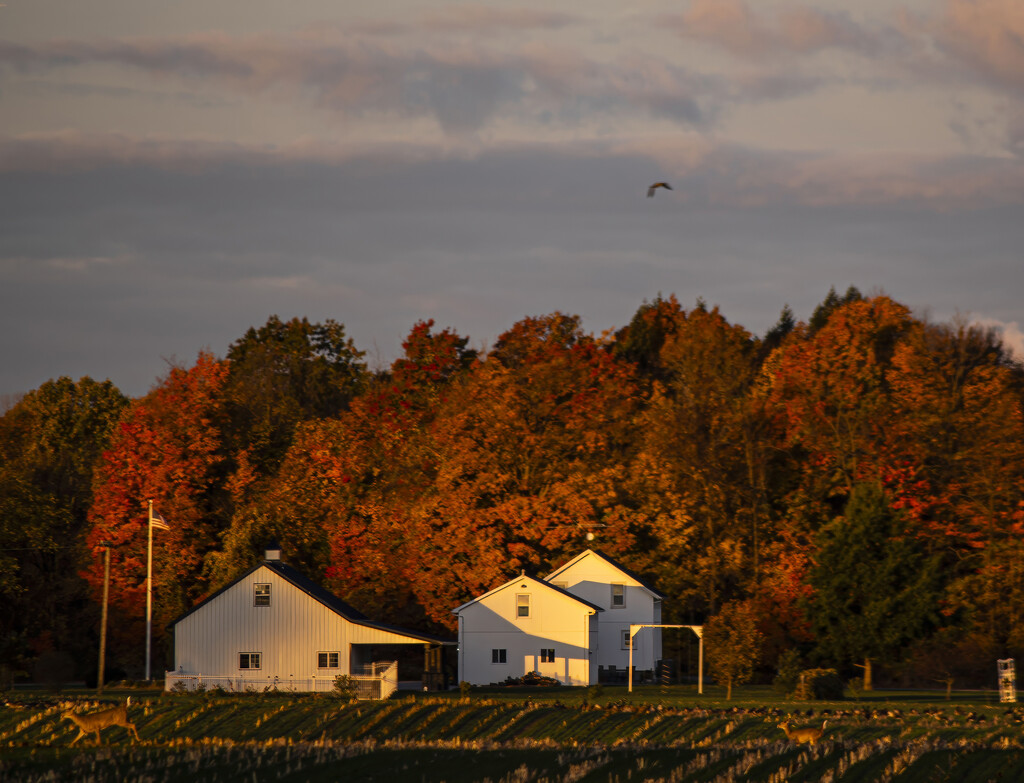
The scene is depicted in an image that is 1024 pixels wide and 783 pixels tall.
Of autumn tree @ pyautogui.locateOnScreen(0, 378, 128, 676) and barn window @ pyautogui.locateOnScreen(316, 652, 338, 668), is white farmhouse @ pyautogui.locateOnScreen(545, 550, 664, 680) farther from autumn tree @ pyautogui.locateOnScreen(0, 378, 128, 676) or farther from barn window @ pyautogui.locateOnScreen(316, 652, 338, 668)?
autumn tree @ pyautogui.locateOnScreen(0, 378, 128, 676)

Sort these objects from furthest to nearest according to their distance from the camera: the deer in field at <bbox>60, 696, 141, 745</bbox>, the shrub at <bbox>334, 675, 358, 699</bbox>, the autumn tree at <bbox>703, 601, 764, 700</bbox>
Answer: the autumn tree at <bbox>703, 601, 764, 700</bbox>, the shrub at <bbox>334, 675, 358, 699</bbox>, the deer in field at <bbox>60, 696, 141, 745</bbox>

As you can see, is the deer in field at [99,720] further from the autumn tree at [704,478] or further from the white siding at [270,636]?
the autumn tree at [704,478]

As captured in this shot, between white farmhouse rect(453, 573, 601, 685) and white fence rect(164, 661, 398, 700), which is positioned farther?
white farmhouse rect(453, 573, 601, 685)

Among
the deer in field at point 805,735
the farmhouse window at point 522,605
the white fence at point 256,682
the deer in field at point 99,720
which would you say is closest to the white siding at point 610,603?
the farmhouse window at point 522,605

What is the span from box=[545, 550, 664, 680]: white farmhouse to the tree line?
1.89 meters

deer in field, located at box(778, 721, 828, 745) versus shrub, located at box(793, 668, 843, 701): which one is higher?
shrub, located at box(793, 668, 843, 701)

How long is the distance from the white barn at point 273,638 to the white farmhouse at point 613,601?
1014 cm

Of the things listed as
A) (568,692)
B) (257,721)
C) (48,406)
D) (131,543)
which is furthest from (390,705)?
(48,406)

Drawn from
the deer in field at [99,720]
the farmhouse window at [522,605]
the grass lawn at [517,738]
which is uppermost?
the farmhouse window at [522,605]

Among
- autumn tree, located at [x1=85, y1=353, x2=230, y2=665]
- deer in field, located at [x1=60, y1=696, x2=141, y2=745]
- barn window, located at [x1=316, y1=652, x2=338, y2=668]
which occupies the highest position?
autumn tree, located at [x1=85, y1=353, x2=230, y2=665]

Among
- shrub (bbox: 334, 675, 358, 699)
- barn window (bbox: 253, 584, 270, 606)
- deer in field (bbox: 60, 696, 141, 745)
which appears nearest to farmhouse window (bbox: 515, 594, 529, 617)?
shrub (bbox: 334, 675, 358, 699)

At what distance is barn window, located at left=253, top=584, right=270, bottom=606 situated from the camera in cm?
6544

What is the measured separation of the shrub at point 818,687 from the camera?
198 ft

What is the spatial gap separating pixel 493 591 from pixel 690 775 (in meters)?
33.4
